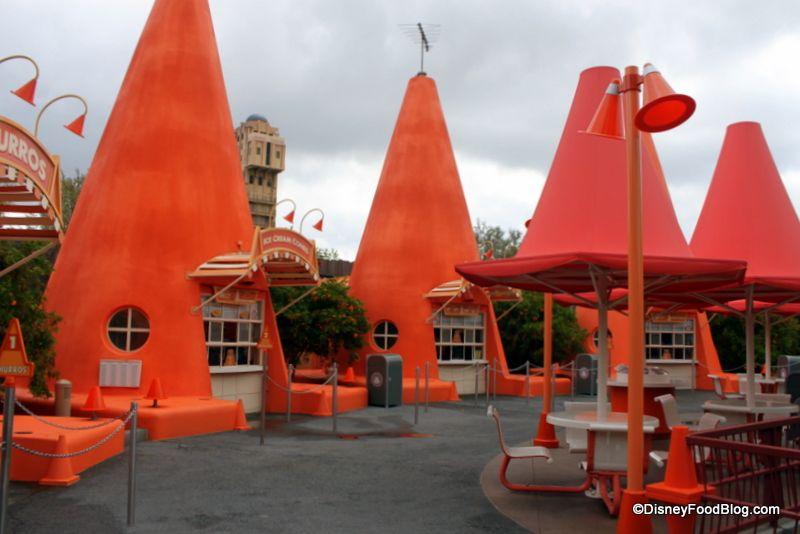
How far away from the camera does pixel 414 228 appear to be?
64.7 ft

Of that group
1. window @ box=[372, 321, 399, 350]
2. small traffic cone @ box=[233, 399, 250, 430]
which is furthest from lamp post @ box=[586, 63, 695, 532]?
window @ box=[372, 321, 399, 350]

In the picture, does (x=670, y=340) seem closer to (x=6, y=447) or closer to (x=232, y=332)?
(x=232, y=332)

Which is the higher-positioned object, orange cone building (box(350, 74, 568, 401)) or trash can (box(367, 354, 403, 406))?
orange cone building (box(350, 74, 568, 401))

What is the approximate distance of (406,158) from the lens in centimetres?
2025

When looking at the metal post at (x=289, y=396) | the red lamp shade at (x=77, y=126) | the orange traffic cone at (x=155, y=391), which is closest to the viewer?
the red lamp shade at (x=77, y=126)

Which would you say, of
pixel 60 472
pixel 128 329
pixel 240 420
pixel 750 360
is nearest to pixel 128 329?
pixel 128 329

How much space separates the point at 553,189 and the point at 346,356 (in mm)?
11383

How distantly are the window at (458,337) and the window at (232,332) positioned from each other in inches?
239

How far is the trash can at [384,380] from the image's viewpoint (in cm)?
1587

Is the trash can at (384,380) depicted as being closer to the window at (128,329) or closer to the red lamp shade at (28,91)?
the window at (128,329)

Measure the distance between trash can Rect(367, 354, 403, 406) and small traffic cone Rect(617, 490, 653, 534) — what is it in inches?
399

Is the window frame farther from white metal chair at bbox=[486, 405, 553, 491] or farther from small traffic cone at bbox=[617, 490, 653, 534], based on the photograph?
small traffic cone at bbox=[617, 490, 653, 534]

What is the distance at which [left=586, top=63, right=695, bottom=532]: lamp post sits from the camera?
5.86m

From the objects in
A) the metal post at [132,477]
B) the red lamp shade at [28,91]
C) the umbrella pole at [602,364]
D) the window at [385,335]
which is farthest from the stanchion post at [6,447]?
the window at [385,335]
